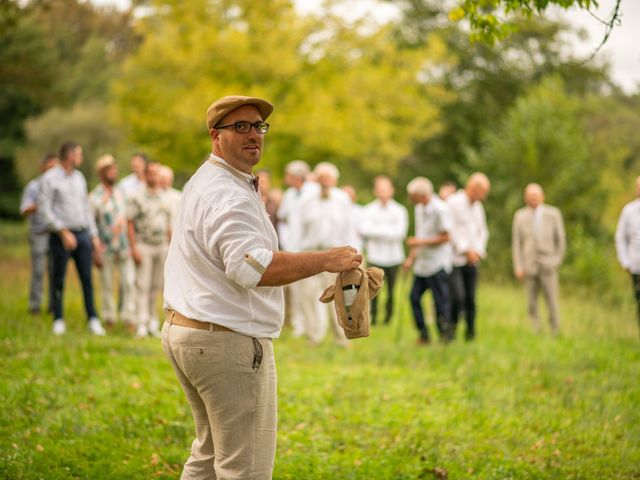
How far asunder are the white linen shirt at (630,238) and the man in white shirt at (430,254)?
2.39 m

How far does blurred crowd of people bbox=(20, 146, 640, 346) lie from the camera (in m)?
10.5

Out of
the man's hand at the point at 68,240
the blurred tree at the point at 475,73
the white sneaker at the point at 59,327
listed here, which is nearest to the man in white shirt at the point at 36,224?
the white sneaker at the point at 59,327

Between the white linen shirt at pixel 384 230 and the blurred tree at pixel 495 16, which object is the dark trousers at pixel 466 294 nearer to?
the white linen shirt at pixel 384 230

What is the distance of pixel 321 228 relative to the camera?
11.3 meters

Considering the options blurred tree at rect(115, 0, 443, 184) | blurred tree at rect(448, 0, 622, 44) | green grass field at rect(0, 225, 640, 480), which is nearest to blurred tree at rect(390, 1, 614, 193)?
blurred tree at rect(115, 0, 443, 184)

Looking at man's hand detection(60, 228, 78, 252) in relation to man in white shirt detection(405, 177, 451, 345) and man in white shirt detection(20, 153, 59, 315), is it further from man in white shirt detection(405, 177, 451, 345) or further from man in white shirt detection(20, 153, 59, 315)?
man in white shirt detection(405, 177, 451, 345)

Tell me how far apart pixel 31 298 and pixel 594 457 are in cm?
879

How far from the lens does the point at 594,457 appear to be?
6.51m

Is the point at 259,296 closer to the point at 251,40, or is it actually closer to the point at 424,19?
the point at 251,40

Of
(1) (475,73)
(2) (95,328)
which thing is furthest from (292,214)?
(1) (475,73)

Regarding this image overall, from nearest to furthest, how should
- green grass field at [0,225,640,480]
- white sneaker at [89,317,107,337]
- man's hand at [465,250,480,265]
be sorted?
green grass field at [0,225,640,480] < white sneaker at [89,317,107,337] < man's hand at [465,250,480,265]

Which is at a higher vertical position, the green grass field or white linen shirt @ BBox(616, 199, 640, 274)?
white linen shirt @ BBox(616, 199, 640, 274)

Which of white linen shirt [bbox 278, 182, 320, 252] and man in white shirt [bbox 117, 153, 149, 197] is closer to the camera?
man in white shirt [bbox 117, 153, 149, 197]

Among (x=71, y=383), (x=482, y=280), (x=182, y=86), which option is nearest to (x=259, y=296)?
(x=71, y=383)
